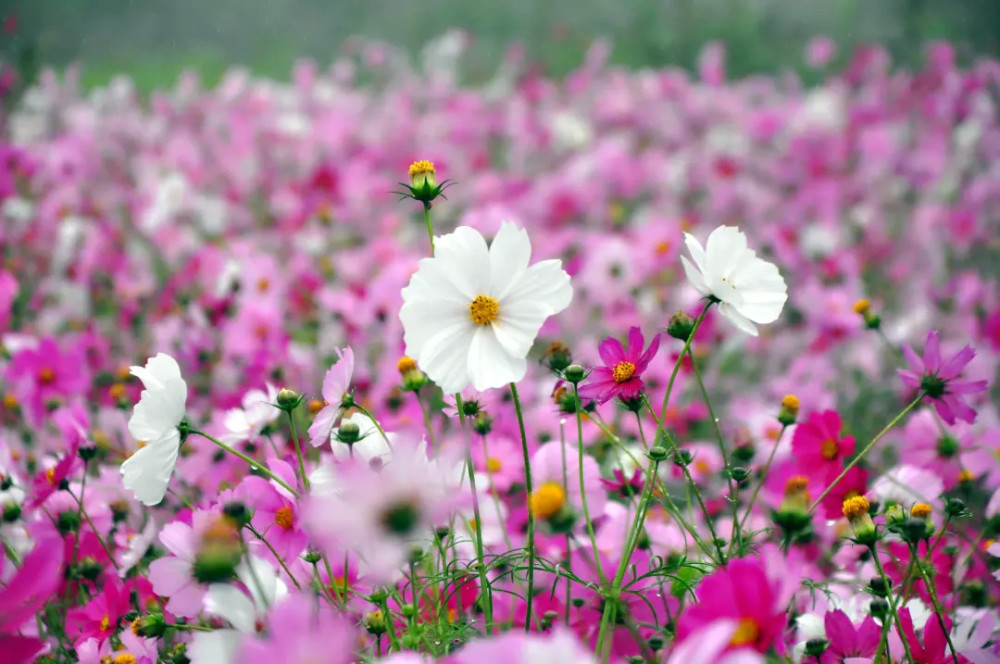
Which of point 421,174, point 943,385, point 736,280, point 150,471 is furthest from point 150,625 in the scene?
point 943,385

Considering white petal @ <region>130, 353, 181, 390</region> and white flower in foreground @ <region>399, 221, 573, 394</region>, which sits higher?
white petal @ <region>130, 353, 181, 390</region>

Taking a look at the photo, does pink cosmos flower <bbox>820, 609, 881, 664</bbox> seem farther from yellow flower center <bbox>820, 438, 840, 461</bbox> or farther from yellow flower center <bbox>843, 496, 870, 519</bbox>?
yellow flower center <bbox>820, 438, 840, 461</bbox>

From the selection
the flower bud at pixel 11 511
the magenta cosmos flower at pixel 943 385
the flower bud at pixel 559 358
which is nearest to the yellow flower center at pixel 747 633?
the flower bud at pixel 559 358

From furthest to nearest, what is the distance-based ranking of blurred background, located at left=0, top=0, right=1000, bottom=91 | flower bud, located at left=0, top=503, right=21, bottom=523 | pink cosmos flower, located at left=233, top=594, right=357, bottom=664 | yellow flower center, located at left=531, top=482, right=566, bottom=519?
blurred background, located at left=0, top=0, right=1000, bottom=91
flower bud, located at left=0, top=503, right=21, bottom=523
yellow flower center, located at left=531, top=482, right=566, bottom=519
pink cosmos flower, located at left=233, top=594, right=357, bottom=664

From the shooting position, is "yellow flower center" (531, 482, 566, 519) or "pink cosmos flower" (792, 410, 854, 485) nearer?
"yellow flower center" (531, 482, 566, 519)

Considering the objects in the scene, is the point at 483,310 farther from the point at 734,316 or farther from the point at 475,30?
the point at 475,30

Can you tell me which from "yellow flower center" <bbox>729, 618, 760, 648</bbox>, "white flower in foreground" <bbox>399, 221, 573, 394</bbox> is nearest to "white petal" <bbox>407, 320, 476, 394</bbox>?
"white flower in foreground" <bbox>399, 221, 573, 394</bbox>

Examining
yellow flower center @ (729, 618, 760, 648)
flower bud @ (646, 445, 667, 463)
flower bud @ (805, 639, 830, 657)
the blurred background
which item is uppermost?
the blurred background

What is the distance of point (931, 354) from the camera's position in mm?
672

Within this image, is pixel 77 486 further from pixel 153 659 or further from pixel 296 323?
pixel 296 323

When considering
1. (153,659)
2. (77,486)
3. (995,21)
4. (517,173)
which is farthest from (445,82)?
(153,659)

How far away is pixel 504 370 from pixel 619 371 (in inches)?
4.0

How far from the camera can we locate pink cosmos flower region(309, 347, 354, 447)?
59 cm

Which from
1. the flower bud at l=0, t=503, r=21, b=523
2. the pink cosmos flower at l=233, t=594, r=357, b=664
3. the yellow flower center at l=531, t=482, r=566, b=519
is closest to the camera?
the pink cosmos flower at l=233, t=594, r=357, b=664
